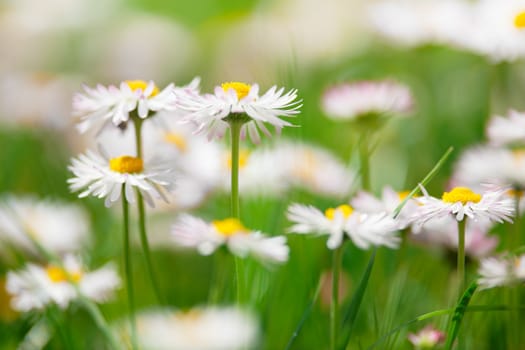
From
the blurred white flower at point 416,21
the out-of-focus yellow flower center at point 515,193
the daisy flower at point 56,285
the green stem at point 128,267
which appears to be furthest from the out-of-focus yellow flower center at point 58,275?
the blurred white flower at point 416,21

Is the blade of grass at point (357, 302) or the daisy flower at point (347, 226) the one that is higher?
the daisy flower at point (347, 226)

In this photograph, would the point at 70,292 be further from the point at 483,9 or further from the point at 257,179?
the point at 483,9

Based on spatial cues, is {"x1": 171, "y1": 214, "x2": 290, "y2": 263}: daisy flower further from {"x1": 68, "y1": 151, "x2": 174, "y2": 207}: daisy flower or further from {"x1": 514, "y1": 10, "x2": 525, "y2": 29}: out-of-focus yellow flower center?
{"x1": 514, "y1": 10, "x2": 525, "y2": 29}: out-of-focus yellow flower center

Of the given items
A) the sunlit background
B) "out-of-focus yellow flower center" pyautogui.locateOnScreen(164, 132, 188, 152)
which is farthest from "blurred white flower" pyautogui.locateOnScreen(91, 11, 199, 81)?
"out-of-focus yellow flower center" pyautogui.locateOnScreen(164, 132, 188, 152)

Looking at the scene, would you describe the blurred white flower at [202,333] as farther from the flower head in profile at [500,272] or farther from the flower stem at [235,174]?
the flower head in profile at [500,272]

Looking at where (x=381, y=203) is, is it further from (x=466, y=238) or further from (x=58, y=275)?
(x=58, y=275)

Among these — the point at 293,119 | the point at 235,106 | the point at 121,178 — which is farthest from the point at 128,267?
the point at 293,119
